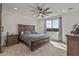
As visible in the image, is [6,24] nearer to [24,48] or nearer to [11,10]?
[11,10]

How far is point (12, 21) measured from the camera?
229 cm

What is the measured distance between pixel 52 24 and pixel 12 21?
3.10 feet

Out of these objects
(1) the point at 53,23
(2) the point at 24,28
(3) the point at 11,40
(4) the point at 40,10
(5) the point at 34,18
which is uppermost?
(4) the point at 40,10

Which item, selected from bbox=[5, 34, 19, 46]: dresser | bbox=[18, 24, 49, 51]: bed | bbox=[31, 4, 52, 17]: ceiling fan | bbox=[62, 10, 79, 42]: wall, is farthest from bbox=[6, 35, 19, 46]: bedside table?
bbox=[62, 10, 79, 42]: wall

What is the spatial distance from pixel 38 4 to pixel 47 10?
0.81 feet

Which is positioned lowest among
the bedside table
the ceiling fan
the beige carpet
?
the beige carpet

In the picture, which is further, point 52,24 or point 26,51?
point 52,24

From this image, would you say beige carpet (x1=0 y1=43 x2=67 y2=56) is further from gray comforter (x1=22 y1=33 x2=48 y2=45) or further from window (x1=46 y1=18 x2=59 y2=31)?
window (x1=46 y1=18 x2=59 y2=31)

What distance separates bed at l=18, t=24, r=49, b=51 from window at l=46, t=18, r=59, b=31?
0.21 m

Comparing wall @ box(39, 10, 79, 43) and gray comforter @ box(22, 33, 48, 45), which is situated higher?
wall @ box(39, 10, 79, 43)

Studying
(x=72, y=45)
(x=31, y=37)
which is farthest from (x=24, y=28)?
(x=72, y=45)

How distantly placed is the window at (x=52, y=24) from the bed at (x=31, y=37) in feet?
0.70

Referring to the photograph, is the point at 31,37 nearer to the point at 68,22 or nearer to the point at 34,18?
the point at 34,18

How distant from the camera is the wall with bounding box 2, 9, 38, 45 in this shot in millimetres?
2234
